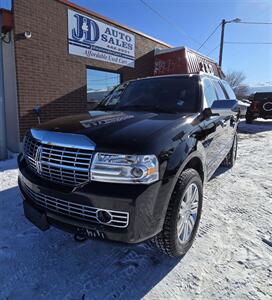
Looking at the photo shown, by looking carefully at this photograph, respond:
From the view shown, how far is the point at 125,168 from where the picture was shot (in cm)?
196

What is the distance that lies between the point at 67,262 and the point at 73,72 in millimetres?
6396

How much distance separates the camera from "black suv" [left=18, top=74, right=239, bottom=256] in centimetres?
194

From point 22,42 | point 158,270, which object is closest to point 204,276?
point 158,270

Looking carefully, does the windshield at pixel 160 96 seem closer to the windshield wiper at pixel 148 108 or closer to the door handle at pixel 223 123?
the windshield wiper at pixel 148 108

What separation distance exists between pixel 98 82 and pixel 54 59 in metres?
1.98

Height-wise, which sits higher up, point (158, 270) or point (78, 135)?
point (78, 135)

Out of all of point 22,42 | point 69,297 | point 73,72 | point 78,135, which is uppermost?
point 22,42

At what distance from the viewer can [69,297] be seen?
206 centimetres

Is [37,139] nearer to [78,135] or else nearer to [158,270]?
[78,135]

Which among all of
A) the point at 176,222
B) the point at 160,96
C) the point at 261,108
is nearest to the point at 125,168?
the point at 176,222

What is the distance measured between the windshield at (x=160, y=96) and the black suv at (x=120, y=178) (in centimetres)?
37

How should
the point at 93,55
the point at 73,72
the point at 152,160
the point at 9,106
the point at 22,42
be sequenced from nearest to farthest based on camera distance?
the point at 152,160 → the point at 22,42 → the point at 9,106 → the point at 73,72 → the point at 93,55

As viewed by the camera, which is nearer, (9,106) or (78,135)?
(78,135)

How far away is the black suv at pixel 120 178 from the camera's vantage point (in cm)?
194
